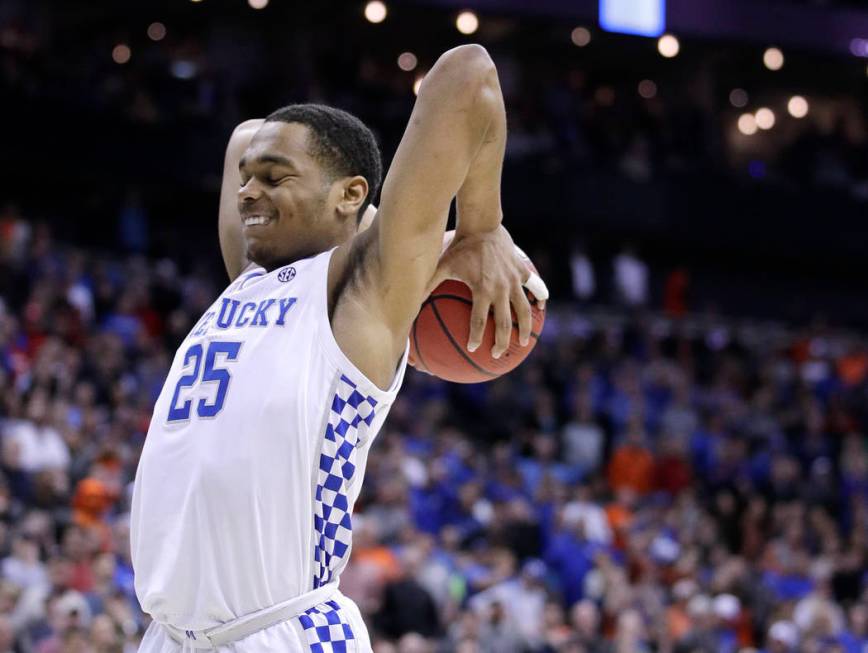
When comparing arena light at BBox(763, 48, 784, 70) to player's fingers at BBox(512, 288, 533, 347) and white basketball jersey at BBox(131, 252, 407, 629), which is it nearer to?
player's fingers at BBox(512, 288, 533, 347)

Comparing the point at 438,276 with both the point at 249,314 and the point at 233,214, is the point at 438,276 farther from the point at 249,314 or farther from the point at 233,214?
the point at 233,214

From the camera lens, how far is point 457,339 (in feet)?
11.2

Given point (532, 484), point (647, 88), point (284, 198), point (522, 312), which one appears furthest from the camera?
point (647, 88)

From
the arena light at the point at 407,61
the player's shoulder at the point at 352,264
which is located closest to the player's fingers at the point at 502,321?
the player's shoulder at the point at 352,264

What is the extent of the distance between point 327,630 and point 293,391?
526 mm

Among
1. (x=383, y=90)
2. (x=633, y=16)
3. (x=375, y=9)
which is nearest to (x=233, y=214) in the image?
(x=633, y=16)

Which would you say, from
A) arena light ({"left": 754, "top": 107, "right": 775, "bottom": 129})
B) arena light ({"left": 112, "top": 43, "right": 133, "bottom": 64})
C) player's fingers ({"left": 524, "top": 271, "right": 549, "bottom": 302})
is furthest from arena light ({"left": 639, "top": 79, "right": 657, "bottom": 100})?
player's fingers ({"left": 524, "top": 271, "right": 549, "bottom": 302})

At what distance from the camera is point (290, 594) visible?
9.88 ft

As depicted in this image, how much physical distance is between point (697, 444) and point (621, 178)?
491 cm

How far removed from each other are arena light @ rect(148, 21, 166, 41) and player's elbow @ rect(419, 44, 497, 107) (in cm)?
1718

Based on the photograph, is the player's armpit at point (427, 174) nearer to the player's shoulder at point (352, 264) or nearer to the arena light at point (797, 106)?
the player's shoulder at point (352, 264)

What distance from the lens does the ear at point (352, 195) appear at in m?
3.32

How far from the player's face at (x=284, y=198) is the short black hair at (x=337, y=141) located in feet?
0.07

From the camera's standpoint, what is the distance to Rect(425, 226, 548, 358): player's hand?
3.26 meters
